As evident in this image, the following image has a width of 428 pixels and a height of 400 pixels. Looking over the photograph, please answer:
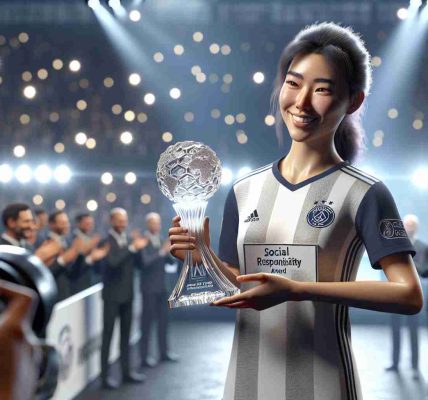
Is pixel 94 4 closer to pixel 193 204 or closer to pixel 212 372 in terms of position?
pixel 212 372

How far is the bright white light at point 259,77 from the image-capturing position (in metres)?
7.57

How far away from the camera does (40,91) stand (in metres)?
7.94

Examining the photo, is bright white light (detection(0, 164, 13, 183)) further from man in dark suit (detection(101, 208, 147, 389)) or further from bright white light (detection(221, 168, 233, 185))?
man in dark suit (detection(101, 208, 147, 389))

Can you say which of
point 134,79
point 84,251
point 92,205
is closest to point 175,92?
point 134,79

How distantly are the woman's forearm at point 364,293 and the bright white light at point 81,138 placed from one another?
7122mm

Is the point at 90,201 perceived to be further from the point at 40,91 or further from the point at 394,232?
the point at 394,232

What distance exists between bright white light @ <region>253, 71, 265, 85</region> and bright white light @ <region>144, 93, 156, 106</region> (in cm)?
116

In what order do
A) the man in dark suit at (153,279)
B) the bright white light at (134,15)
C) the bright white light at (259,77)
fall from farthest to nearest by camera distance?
the bright white light at (259,77) < the bright white light at (134,15) < the man in dark suit at (153,279)

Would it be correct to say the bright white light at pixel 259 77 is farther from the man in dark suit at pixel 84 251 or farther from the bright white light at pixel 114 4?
the man in dark suit at pixel 84 251

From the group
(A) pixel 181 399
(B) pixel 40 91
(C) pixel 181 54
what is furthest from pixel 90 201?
Answer: (A) pixel 181 399

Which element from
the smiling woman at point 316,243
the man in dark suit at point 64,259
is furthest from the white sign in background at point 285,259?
the man in dark suit at point 64,259

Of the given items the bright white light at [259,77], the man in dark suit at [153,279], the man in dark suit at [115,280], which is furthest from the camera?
the bright white light at [259,77]

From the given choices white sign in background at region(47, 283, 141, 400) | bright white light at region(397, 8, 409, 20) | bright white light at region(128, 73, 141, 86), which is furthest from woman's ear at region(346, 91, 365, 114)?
bright white light at region(128, 73, 141, 86)

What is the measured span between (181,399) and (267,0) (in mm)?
3810
